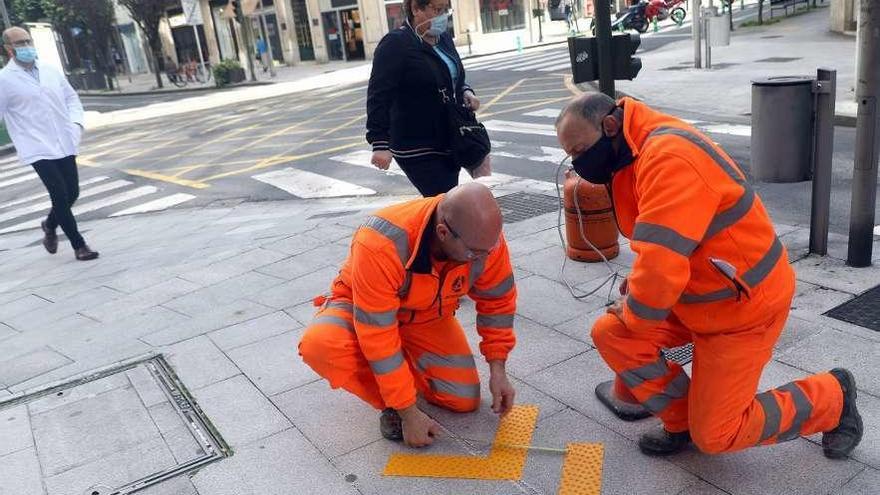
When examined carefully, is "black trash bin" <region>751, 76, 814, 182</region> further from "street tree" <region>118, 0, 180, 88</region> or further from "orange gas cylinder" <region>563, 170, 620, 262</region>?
"street tree" <region>118, 0, 180, 88</region>

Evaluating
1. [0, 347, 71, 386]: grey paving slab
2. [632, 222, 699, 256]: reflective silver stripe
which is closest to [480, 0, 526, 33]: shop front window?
[0, 347, 71, 386]: grey paving slab

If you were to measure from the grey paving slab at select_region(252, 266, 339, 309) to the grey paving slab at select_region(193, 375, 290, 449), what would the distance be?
114 centimetres

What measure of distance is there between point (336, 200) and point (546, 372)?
5.54 meters

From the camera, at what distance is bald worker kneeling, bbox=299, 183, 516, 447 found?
2664 mm

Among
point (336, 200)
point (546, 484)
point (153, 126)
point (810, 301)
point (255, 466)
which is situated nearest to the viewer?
point (546, 484)

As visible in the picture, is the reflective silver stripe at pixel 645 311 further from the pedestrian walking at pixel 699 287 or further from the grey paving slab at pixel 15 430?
the grey paving slab at pixel 15 430

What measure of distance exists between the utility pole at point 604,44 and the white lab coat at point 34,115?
179 inches

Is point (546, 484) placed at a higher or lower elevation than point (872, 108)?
lower

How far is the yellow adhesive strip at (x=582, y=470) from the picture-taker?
2752mm

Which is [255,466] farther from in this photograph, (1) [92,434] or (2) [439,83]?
(2) [439,83]

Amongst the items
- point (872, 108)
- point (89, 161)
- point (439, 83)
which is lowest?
point (89, 161)

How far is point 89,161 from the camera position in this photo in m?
15.0

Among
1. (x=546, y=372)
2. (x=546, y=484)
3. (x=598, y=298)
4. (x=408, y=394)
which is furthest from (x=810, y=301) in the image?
(x=408, y=394)

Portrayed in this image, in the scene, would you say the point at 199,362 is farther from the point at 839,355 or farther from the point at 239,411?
the point at 839,355
